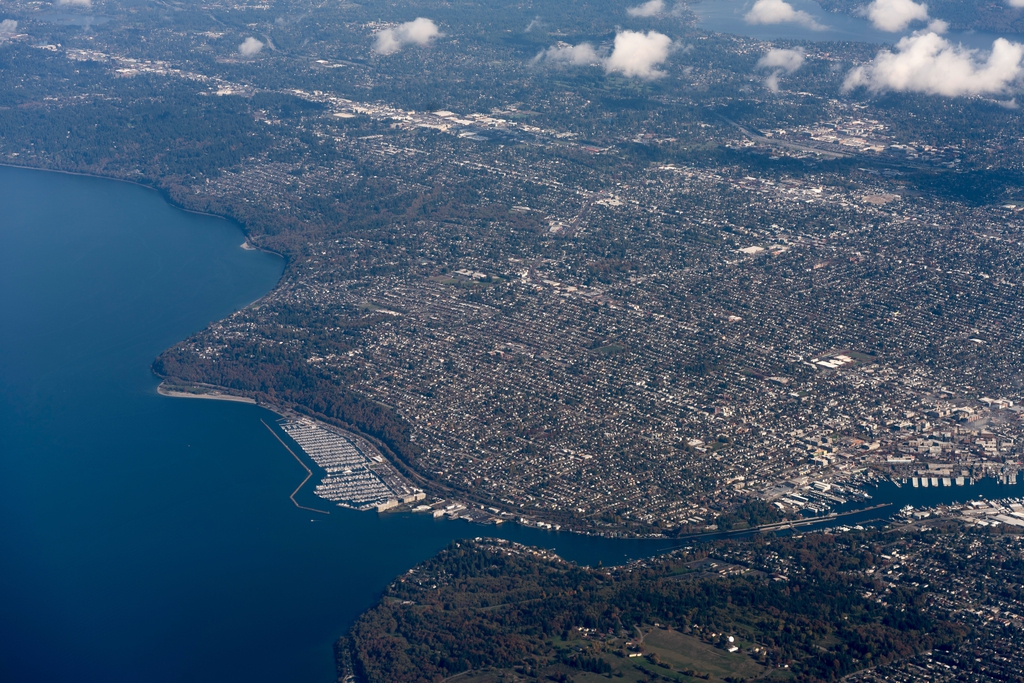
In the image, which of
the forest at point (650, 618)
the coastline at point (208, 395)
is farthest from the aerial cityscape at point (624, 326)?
the coastline at point (208, 395)

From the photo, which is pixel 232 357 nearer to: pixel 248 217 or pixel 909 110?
pixel 248 217

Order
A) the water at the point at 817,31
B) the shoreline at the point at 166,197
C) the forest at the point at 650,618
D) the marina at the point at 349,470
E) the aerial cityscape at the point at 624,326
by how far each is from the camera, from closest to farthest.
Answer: the forest at the point at 650,618 < the aerial cityscape at the point at 624,326 < the marina at the point at 349,470 < the shoreline at the point at 166,197 < the water at the point at 817,31

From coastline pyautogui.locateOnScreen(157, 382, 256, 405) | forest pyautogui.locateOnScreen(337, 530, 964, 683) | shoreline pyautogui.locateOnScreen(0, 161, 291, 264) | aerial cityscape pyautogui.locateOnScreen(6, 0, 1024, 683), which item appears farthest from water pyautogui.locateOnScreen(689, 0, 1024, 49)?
forest pyautogui.locateOnScreen(337, 530, 964, 683)

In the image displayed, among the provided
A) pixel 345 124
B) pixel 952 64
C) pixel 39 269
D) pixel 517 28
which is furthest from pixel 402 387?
pixel 517 28

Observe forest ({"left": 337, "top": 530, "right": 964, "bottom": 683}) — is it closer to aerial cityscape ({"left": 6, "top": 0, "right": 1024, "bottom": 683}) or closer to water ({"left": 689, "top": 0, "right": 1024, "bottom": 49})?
aerial cityscape ({"left": 6, "top": 0, "right": 1024, "bottom": 683})

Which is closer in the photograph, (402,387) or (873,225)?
(402,387)

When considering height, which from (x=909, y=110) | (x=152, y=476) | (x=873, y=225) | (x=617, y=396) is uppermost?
(x=909, y=110)

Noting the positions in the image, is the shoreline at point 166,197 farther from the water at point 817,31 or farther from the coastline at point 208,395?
the water at point 817,31
